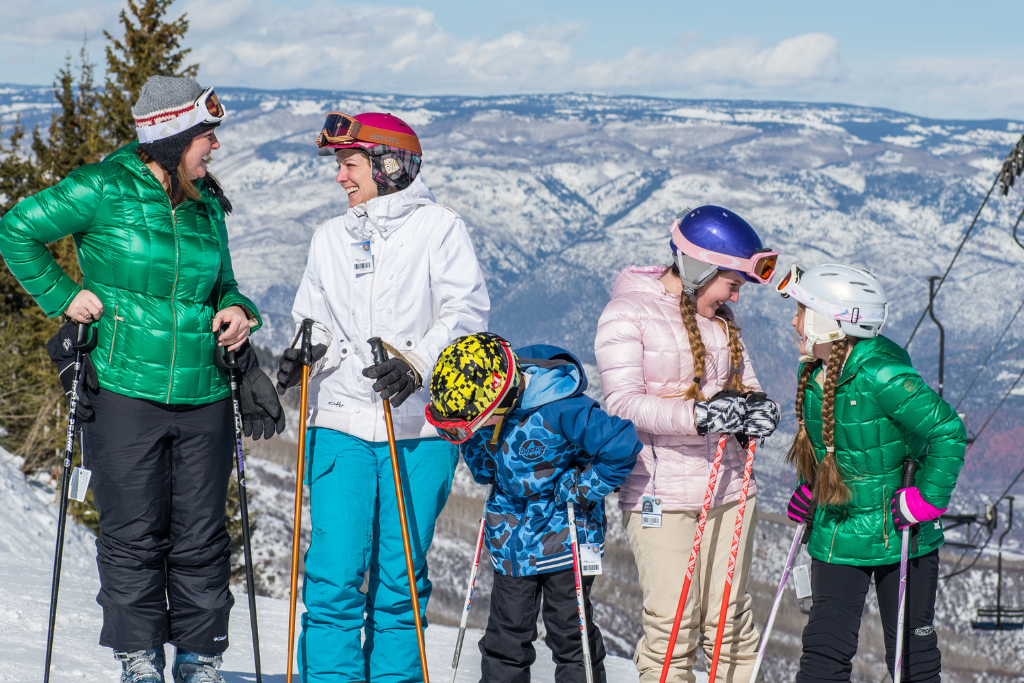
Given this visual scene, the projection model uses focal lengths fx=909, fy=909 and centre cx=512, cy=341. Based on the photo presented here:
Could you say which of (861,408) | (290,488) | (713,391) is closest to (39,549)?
(713,391)

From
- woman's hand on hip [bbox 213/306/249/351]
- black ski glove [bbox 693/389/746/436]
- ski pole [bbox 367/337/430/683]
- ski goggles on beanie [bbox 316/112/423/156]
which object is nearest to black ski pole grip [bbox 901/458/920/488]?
black ski glove [bbox 693/389/746/436]

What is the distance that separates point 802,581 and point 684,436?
690 millimetres

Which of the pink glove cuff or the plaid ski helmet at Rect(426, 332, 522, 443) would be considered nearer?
the plaid ski helmet at Rect(426, 332, 522, 443)

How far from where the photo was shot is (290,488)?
9731cm

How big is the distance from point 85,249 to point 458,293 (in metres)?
1.33

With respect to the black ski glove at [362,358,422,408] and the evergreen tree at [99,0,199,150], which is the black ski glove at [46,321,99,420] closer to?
the black ski glove at [362,358,422,408]

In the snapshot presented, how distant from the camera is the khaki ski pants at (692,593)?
3.50 metres

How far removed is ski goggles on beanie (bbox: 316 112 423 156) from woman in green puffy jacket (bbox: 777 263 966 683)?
1.64m


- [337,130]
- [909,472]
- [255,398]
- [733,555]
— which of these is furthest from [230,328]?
[909,472]

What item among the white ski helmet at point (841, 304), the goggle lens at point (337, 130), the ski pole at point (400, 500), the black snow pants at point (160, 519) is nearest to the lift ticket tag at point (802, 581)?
the white ski helmet at point (841, 304)

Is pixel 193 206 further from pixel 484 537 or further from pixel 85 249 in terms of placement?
pixel 484 537

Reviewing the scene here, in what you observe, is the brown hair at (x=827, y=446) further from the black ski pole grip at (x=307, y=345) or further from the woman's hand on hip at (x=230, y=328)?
the woman's hand on hip at (x=230, y=328)

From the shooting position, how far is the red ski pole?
11.3ft

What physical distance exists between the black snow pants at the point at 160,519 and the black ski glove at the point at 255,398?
88mm
